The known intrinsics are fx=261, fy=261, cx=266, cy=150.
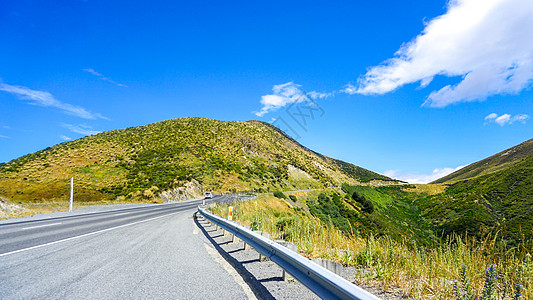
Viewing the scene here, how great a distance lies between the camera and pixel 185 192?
45.5 m

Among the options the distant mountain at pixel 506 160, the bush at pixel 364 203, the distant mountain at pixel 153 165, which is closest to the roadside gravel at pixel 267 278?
the distant mountain at pixel 153 165

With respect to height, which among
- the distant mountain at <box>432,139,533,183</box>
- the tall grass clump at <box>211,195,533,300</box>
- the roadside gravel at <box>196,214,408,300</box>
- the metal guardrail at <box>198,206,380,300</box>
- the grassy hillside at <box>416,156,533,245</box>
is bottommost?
the grassy hillside at <box>416,156,533,245</box>

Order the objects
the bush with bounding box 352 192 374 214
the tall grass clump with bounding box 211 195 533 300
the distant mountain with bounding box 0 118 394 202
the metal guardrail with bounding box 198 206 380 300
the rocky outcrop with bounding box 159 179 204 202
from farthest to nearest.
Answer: the bush with bounding box 352 192 374 214, the distant mountain with bounding box 0 118 394 202, the rocky outcrop with bounding box 159 179 204 202, the tall grass clump with bounding box 211 195 533 300, the metal guardrail with bounding box 198 206 380 300

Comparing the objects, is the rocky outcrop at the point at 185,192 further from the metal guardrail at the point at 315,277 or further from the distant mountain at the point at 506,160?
the distant mountain at the point at 506,160

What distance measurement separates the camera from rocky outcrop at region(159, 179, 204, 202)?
41.8 m

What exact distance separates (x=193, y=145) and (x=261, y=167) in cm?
1854

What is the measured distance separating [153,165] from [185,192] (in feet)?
42.0

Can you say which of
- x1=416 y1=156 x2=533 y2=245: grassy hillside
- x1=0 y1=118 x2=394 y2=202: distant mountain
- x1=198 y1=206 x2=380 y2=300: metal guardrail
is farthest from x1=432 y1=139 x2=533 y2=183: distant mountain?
x1=198 y1=206 x2=380 y2=300: metal guardrail

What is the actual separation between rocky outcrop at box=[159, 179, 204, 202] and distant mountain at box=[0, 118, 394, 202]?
2.64 ft

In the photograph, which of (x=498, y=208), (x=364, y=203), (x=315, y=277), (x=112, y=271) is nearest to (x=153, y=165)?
(x=364, y=203)

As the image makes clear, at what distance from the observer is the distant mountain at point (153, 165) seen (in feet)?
139

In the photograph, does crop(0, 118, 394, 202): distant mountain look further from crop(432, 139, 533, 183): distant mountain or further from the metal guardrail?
crop(432, 139, 533, 183): distant mountain

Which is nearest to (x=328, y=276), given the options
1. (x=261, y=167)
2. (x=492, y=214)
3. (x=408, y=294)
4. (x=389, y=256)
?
(x=408, y=294)

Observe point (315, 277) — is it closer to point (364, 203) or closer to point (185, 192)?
point (185, 192)
